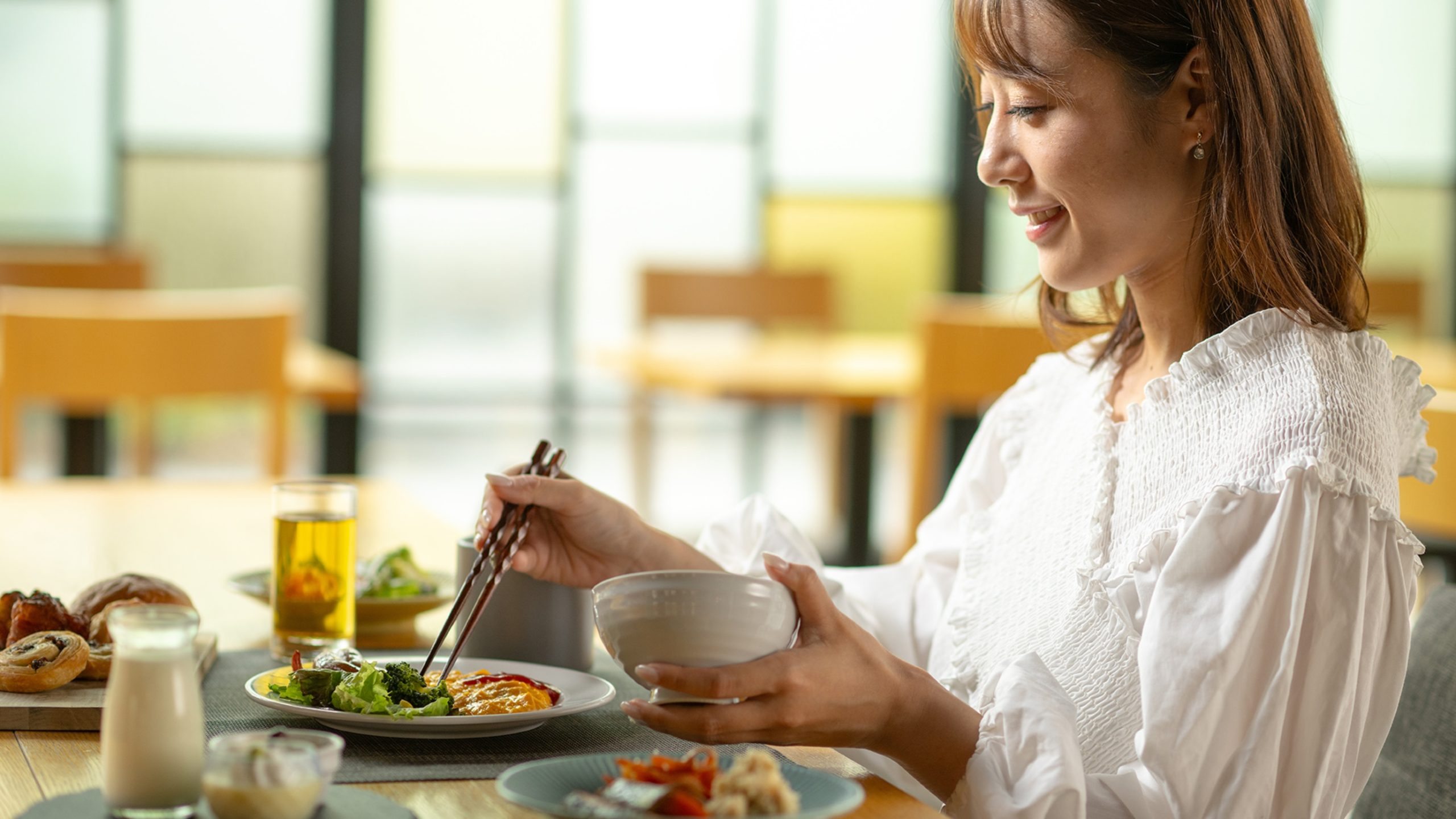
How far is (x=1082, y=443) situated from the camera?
1299 mm

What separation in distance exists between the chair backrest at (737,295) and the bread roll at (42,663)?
3.06m

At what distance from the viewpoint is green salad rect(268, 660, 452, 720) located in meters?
0.93

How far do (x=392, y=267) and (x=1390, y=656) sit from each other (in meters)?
4.03

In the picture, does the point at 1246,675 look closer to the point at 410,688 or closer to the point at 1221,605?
the point at 1221,605

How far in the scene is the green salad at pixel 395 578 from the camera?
126cm

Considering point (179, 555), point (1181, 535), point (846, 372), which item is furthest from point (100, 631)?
point (846, 372)

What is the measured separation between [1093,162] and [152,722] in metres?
0.76

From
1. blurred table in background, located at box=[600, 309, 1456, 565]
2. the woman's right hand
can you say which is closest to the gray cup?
the woman's right hand

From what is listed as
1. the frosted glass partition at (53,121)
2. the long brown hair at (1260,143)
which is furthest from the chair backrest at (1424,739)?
the frosted glass partition at (53,121)

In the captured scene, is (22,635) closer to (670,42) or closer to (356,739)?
(356,739)

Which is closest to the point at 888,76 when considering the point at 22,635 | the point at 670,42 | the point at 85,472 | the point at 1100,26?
the point at 670,42

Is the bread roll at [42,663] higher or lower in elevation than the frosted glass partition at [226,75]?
lower

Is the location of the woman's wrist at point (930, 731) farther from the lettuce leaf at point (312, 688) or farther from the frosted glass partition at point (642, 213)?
the frosted glass partition at point (642, 213)

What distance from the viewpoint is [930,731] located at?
0.99 metres
